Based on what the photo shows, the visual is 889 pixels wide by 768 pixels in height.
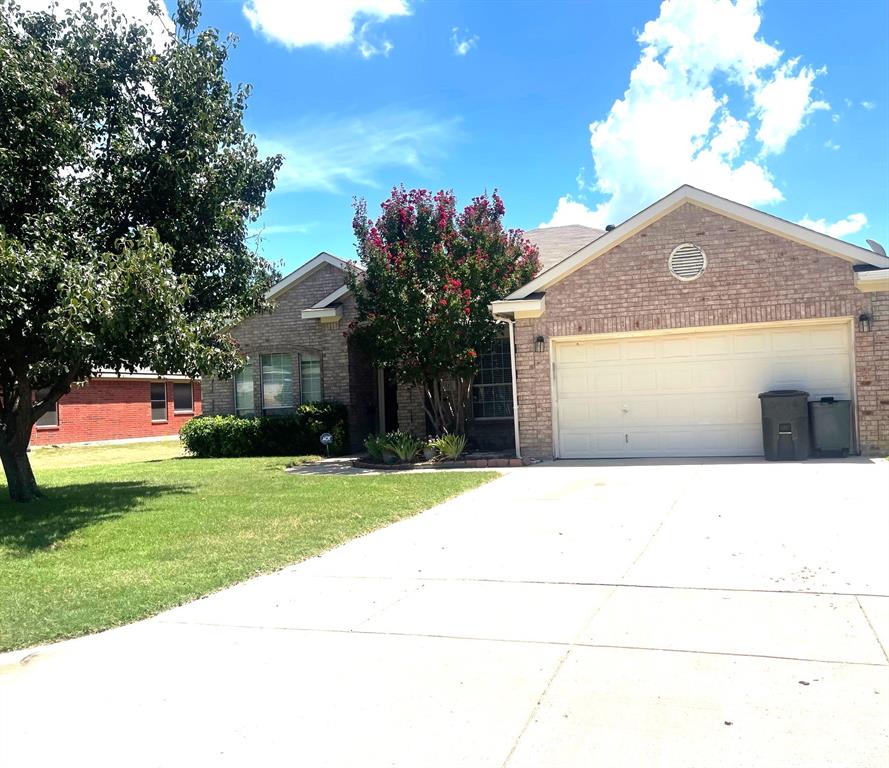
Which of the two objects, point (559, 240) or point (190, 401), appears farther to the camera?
point (190, 401)

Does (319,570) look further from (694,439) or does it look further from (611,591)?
(694,439)

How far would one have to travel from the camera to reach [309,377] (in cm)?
1917

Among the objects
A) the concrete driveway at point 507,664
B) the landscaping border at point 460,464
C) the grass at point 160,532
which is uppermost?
the landscaping border at point 460,464

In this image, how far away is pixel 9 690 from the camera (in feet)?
14.2

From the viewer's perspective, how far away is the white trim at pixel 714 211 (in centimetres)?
1229

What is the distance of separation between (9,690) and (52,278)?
5013mm

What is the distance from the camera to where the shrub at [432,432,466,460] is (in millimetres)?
14586

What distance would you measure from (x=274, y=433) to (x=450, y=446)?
5.50 metres

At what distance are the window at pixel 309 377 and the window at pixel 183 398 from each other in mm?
16095

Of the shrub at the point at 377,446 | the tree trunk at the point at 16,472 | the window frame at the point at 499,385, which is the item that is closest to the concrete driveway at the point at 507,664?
the tree trunk at the point at 16,472

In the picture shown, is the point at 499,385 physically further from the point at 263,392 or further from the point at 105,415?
the point at 105,415

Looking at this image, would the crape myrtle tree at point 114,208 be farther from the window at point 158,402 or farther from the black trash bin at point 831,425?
the window at point 158,402

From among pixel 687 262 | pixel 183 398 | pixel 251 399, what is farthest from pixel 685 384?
pixel 183 398

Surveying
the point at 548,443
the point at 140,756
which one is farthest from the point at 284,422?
the point at 140,756
